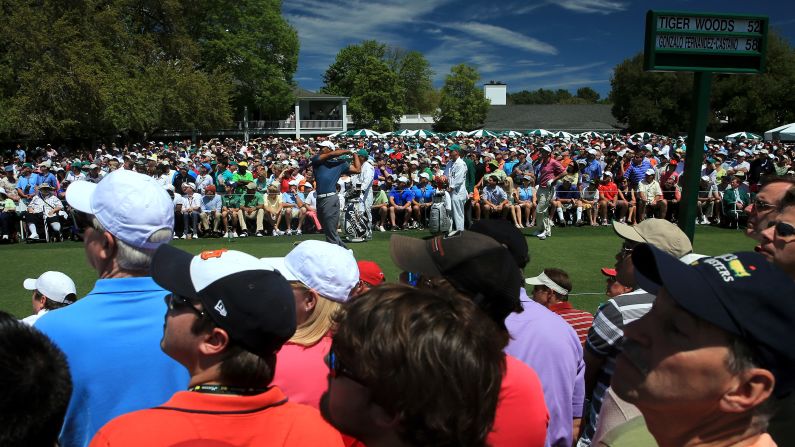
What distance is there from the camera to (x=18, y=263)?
11.0 metres

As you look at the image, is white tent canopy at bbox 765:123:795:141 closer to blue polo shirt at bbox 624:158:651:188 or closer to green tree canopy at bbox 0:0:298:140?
blue polo shirt at bbox 624:158:651:188

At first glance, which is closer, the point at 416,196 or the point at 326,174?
the point at 326,174

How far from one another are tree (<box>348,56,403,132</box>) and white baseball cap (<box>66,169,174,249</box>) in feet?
231

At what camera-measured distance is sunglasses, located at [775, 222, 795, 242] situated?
3.54 metres

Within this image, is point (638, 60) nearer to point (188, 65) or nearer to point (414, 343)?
point (188, 65)

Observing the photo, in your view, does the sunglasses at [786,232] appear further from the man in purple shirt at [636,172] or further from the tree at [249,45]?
the tree at [249,45]

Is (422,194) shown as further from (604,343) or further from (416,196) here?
(604,343)

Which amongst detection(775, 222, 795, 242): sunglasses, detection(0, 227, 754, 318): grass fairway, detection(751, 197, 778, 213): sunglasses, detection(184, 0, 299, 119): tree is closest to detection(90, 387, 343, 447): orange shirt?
detection(775, 222, 795, 242): sunglasses

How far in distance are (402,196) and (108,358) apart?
1387cm

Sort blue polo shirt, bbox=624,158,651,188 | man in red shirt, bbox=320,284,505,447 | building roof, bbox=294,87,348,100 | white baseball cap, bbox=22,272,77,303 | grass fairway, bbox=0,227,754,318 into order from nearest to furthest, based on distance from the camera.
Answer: man in red shirt, bbox=320,284,505,447 < white baseball cap, bbox=22,272,77,303 < grass fairway, bbox=0,227,754,318 < blue polo shirt, bbox=624,158,651,188 < building roof, bbox=294,87,348,100

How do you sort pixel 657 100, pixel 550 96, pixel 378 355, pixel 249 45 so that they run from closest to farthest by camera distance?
pixel 378 355 < pixel 249 45 < pixel 657 100 < pixel 550 96

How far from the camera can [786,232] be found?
356cm

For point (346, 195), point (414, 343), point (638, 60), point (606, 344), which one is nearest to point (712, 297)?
point (414, 343)

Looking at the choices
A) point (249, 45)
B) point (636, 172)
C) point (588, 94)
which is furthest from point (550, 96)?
point (636, 172)
